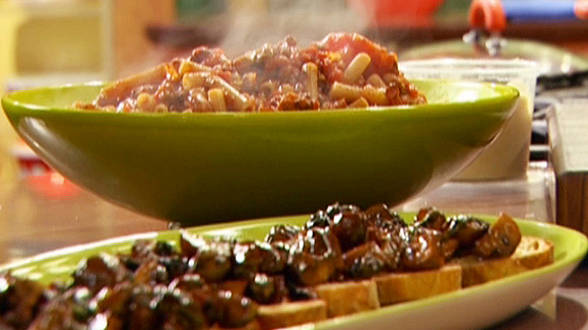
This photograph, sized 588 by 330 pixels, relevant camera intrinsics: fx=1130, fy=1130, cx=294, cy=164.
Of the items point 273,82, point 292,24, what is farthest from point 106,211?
point 292,24

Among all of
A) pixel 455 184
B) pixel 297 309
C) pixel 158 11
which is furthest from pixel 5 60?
pixel 297 309

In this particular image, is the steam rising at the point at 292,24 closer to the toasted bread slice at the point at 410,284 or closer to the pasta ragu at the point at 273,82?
the pasta ragu at the point at 273,82

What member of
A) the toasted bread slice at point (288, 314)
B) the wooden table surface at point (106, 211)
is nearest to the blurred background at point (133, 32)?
the wooden table surface at point (106, 211)

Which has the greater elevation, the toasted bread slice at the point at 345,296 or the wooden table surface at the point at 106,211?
the toasted bread slice at the point at 345,296

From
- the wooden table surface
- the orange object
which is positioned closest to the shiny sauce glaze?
the wooden table surface

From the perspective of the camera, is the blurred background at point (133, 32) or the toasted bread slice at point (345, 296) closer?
the toasted bread slice at point (345, 296)

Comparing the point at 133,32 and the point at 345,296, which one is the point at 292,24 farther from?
the point at 133,32

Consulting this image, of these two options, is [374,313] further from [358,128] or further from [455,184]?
[455,184]
